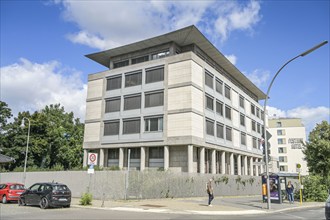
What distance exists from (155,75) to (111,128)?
31.4 ft

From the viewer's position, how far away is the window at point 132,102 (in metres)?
40.8

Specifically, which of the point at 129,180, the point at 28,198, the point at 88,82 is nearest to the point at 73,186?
the point at 129,180

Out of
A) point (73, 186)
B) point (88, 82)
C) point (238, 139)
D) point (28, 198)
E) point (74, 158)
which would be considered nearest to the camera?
point (28, 198)

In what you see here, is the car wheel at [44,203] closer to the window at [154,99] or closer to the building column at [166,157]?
the building column at [166,157]

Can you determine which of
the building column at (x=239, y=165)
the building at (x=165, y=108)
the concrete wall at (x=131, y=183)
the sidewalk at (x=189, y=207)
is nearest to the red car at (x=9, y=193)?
the sidewalk at (x=189, y=207)

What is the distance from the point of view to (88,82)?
152ft

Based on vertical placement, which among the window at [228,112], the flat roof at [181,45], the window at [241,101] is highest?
the flat roof at [181,45]

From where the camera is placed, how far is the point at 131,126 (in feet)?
133

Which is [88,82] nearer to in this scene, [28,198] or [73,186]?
[73,186]

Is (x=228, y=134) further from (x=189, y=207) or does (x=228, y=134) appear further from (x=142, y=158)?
(x=189, y=207)

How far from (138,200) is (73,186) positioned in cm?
659

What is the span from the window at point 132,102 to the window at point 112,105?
4.76ft

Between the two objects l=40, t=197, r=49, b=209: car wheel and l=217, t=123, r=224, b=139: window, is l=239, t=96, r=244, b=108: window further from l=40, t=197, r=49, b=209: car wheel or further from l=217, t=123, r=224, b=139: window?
l=40, t=197, r=49, b=209: car wheel

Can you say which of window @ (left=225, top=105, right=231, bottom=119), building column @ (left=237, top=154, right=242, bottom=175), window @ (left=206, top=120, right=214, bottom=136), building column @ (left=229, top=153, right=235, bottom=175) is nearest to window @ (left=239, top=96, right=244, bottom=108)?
window @ (left=225, top=105, right=231, bottom=119)
